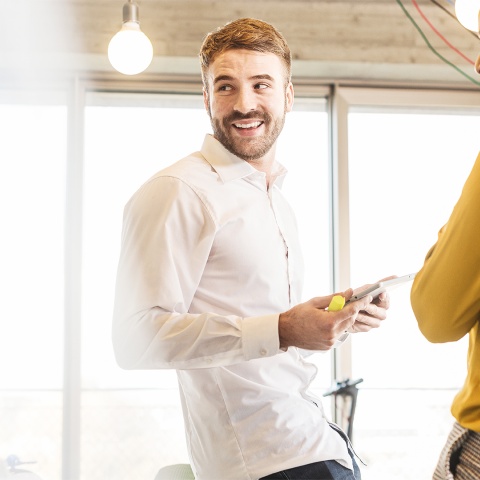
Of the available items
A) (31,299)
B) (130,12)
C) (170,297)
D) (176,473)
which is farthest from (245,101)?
(31,299)

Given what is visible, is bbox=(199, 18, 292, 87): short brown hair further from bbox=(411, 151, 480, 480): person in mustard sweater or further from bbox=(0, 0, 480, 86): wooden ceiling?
bbox=(0, 0, 480, 86): wooden ceiling

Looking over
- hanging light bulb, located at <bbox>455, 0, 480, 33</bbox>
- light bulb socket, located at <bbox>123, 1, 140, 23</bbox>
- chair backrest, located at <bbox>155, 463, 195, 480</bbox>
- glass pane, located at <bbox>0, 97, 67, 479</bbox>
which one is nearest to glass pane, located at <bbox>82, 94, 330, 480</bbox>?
glass pane, located at <bbox>0, 97, 67, 479</bbox>


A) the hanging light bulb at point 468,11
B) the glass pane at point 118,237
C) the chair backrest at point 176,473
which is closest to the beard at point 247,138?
the hanging light bulb at point 468,11

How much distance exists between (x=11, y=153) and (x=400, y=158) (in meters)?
2.01

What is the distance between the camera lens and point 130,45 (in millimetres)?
2664

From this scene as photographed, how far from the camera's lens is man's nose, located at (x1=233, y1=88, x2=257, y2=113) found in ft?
4.80

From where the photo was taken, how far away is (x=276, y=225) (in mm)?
1431

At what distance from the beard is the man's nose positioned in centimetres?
1

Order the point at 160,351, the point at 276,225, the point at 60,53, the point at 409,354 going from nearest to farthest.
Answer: the point at 160,351 < the point at 276,225 < the point at 60,53 < the point at 409,354

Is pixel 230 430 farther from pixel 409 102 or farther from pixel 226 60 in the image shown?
pixel 409 102

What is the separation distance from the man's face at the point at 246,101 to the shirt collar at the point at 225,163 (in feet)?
Answer: 0.07

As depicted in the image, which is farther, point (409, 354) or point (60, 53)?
point (409, 354)

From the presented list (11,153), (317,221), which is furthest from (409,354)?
(11,153)

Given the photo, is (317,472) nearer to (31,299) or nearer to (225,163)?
(225,163)
